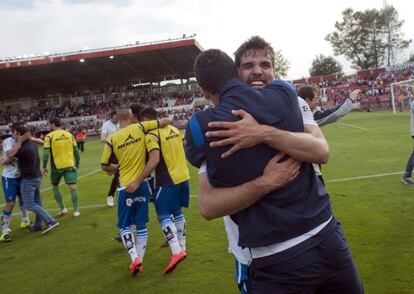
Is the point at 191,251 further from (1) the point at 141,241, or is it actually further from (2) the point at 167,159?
(2) the point at 167,159

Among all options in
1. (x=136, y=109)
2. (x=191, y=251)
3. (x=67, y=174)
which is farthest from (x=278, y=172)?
(x=67, y=174)

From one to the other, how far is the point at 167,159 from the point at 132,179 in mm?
559

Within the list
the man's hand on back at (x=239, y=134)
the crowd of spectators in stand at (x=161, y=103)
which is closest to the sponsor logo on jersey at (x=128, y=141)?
the man's hand on back at (x=239, y=134)

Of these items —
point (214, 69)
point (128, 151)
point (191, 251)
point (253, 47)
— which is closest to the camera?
point (214, 69)

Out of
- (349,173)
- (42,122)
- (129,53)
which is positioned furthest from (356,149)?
(42,122)

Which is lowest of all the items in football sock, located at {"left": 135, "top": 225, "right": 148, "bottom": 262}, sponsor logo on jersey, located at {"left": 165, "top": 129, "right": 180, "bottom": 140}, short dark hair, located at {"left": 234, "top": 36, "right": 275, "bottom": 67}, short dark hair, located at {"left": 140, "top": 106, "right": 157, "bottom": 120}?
football sock, located at {"left": 135, "top": 225, "right": 148, "bottom": 262}

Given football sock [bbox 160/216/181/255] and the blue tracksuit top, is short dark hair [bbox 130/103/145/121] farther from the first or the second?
the blue tracksuit top

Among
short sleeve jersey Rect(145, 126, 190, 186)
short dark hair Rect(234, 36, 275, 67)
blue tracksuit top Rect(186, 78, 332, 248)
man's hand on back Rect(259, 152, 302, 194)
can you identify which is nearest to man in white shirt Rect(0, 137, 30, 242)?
short sleeve jersey Rect(145, 126, 190, 186)

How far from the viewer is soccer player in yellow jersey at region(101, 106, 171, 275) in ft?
17.3

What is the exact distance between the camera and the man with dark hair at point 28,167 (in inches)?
299

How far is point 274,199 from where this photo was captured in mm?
2074

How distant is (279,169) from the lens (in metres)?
2.03

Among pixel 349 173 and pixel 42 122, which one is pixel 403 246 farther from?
pixel 42 122

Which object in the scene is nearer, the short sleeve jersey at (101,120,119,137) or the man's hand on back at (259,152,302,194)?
the man's hand on back at (259,152,302,194)
